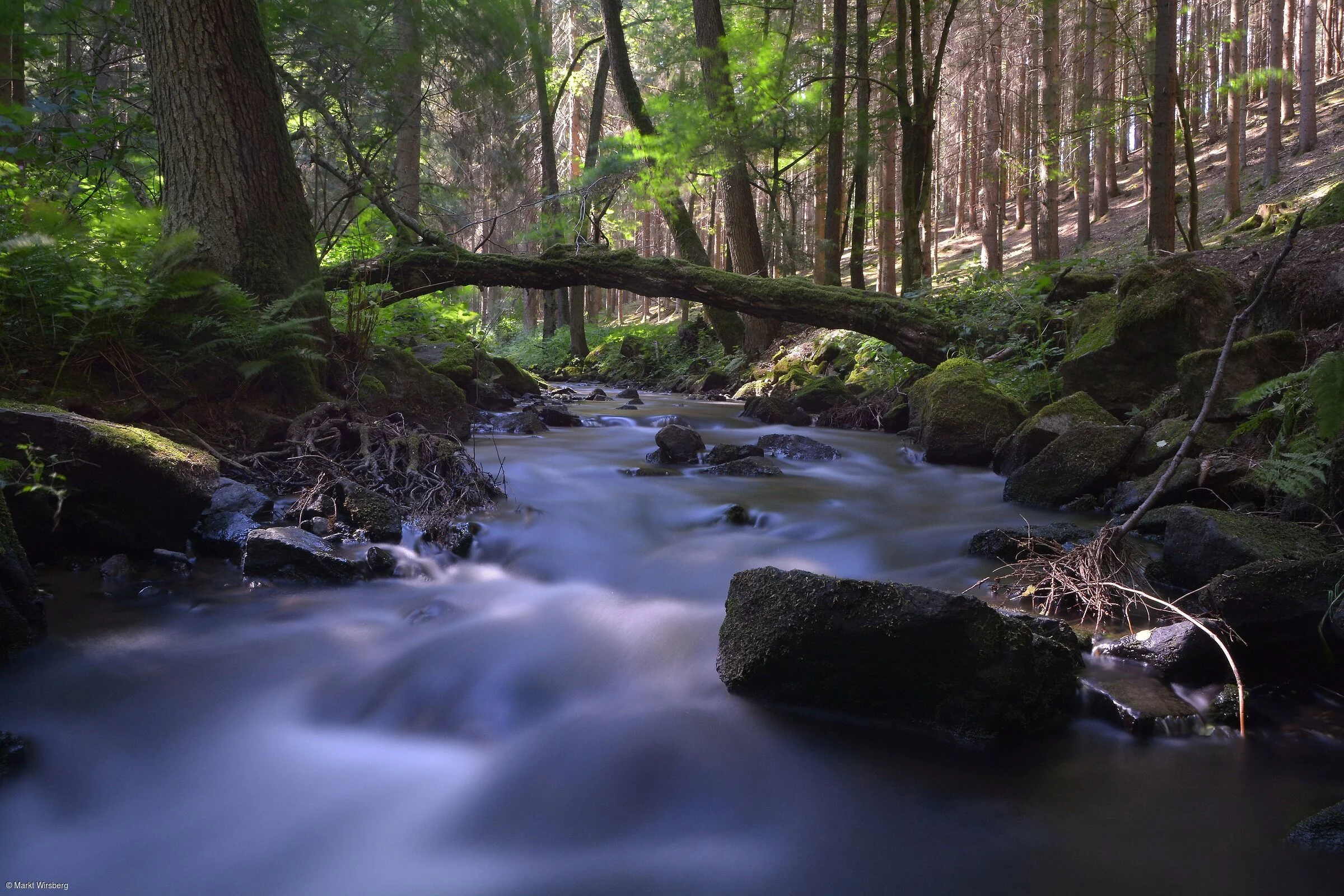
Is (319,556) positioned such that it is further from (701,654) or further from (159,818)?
(701,654)

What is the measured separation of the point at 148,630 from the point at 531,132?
878 inches

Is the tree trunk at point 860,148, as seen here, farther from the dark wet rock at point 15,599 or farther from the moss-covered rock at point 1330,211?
the dark wet rock at point 15,599

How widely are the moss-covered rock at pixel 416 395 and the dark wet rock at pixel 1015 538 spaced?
489 cm

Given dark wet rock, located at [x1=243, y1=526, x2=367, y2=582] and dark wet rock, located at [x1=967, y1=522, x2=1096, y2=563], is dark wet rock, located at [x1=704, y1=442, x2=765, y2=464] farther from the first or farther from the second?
dark wet rock, located at [x1=243, y1=526, x2=367, y2=582]

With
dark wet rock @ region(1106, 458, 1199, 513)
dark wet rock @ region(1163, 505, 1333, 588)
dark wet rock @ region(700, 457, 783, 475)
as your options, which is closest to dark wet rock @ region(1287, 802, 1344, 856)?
dark wet rock @ region(1163, 505, 1333, 588)

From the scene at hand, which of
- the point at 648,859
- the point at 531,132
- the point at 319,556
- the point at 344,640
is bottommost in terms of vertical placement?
the point at 648,859

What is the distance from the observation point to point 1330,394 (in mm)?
2586

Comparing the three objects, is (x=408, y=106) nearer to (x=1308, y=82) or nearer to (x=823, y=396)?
(x=823, y=396)

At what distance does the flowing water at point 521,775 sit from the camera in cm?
253

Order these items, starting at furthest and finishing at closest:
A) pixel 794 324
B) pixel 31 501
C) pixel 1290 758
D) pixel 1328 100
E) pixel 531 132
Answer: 1. pixel 1328 100
2. pixel 531 132
3. pixel 794 324
4. pixel 31 501
5. pixel 1290 758

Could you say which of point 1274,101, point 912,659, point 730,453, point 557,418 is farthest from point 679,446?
point 1274,101

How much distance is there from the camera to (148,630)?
4043 millimetres

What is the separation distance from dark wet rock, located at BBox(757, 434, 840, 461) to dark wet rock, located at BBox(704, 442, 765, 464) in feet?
0.53

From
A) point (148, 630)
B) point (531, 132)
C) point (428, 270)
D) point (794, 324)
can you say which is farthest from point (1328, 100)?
point (148, 630)
